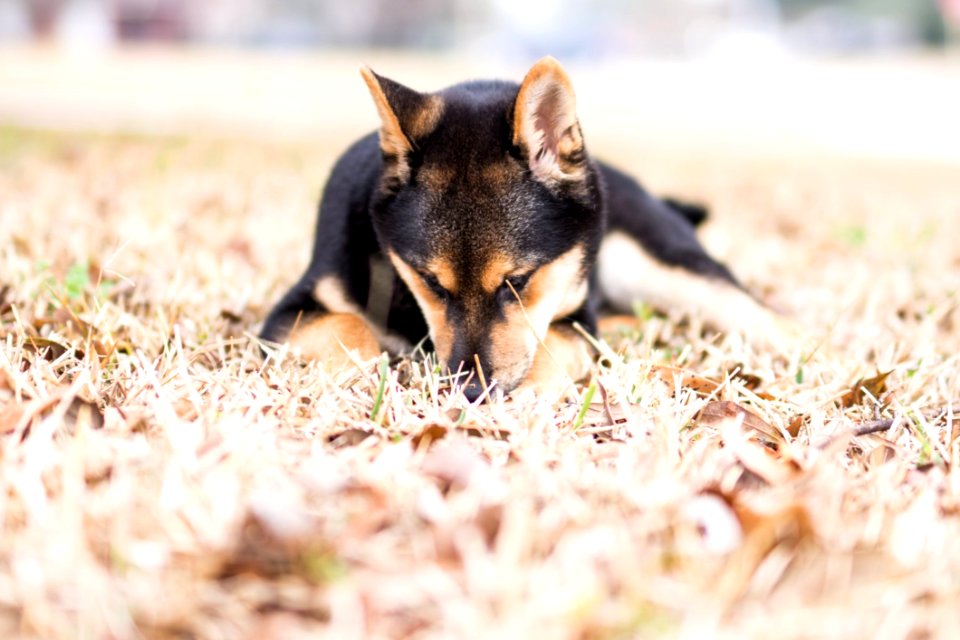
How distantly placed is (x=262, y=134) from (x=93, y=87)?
30.3 feet

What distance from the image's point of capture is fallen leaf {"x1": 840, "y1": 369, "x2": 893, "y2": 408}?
3562 millimetres

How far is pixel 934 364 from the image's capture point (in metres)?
3.96

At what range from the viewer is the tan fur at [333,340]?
3631 millimetres

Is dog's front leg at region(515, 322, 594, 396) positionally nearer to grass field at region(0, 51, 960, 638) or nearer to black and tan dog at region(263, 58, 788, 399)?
black and tan dog at region(263, 58, 788, 399)

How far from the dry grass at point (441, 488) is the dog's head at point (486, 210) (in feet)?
0.93

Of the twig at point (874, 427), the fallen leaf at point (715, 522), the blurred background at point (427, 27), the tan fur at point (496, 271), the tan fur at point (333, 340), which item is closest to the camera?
the fallen leaf at point (715, 522)

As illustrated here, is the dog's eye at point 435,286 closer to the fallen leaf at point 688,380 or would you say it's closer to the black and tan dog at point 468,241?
the black and tan dog at point 468,241

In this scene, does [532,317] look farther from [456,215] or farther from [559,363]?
[456,215]

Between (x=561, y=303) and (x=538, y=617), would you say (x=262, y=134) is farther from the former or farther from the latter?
(x=538, y=617)

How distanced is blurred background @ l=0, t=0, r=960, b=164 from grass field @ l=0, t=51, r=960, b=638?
1867 mm

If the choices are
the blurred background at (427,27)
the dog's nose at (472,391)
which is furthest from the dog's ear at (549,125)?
the blurred background at (427,27)

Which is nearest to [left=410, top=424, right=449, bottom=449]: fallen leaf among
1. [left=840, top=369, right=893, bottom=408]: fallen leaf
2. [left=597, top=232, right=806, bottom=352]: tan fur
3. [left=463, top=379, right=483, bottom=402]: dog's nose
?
[left=463, top=379, right=483, bottom=402]: dog's nose

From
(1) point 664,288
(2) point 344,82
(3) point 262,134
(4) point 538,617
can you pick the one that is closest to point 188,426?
(4) point 538,617

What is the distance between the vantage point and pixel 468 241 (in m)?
3.48
